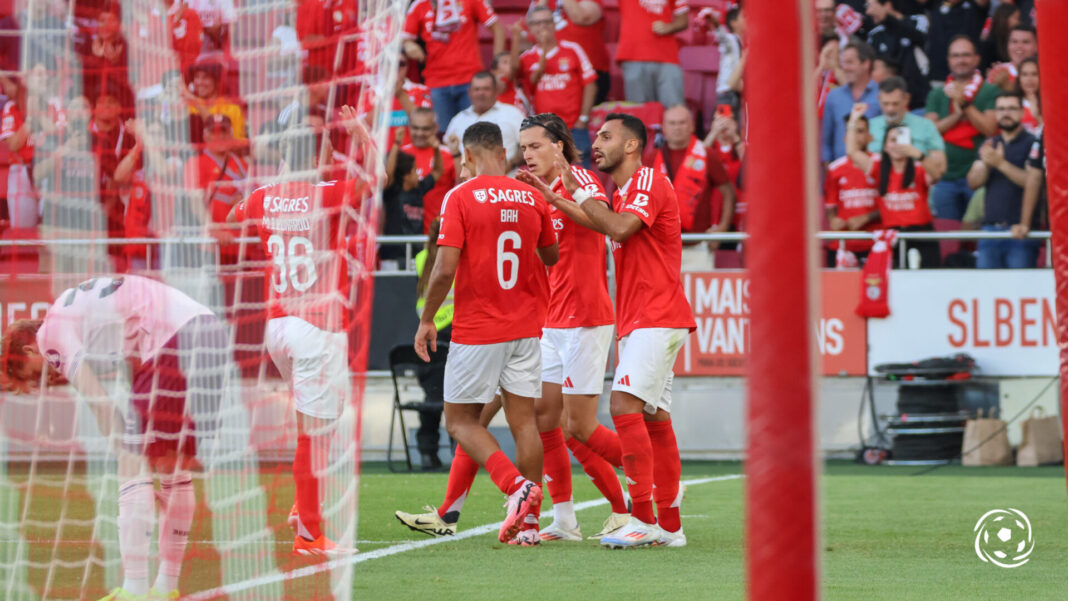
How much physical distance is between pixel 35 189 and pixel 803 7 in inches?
218

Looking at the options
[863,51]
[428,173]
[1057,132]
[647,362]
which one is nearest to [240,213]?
[647,362]

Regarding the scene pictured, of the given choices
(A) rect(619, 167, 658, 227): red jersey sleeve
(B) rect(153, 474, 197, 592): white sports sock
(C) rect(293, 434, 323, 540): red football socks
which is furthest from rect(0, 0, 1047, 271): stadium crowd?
(A) rect(619, 167, 658, 227): red jersey sleeve

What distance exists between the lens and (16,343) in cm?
568

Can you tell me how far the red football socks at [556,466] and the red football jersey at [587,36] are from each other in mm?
8369

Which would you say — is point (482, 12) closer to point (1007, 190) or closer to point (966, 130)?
point (966, 130)

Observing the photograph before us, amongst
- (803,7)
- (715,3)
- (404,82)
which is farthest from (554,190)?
(715,3)

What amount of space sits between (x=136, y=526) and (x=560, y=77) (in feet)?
A: 35.0

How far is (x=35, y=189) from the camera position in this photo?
274 inches

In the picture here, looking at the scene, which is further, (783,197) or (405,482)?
(405,482)

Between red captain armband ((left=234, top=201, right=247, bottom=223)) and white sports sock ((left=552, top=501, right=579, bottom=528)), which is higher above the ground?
red captain armband ((left=234, top=201, right=247, bottom=223))

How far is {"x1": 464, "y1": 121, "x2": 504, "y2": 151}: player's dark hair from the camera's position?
25.6ft

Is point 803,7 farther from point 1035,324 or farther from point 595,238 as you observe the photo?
A: point 1035,324

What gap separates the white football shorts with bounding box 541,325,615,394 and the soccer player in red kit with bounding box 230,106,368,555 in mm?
1335

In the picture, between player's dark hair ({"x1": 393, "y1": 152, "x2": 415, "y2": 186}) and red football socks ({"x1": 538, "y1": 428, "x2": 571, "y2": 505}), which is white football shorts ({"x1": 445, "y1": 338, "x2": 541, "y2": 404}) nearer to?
red football socks ({"x1": 538, "y1": 428, "x2": 571, "y2": 505})
